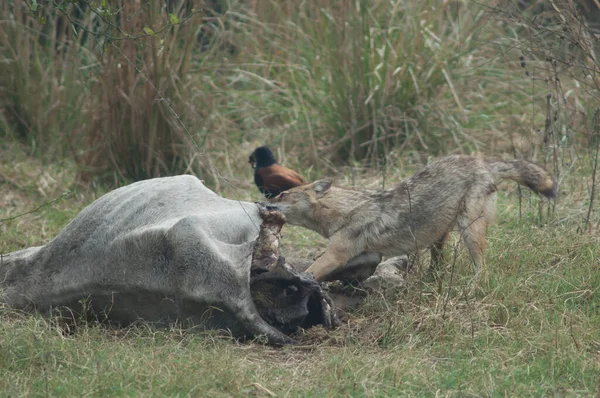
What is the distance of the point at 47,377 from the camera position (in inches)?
174

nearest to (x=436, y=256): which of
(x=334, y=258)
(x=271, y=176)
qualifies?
(x=334, y=258)

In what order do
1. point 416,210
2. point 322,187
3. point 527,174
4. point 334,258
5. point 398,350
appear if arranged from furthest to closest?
point 322,187 < point 527,174 < point 416,210 < point 334,258 < point 398,350

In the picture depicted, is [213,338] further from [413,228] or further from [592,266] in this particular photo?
[592,266]

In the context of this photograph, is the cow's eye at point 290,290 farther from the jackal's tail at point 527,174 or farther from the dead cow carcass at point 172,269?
the jackal's tail at point 527,174

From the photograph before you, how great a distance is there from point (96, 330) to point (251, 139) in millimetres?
6128

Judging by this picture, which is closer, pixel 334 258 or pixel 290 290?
pixel 290 290

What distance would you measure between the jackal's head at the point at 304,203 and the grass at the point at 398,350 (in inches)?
37.1

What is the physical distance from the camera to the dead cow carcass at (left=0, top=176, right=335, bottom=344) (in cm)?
500

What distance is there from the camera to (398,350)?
5.00 meters

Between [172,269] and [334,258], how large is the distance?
1457mm

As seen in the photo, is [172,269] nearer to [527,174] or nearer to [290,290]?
[290,290]

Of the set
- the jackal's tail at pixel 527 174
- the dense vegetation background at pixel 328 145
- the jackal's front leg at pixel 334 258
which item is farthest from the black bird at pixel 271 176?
the jackal's tail at pixel 527 174

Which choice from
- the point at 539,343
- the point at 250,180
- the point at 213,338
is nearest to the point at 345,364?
the point at 213,338

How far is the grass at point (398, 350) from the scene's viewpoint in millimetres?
4422
